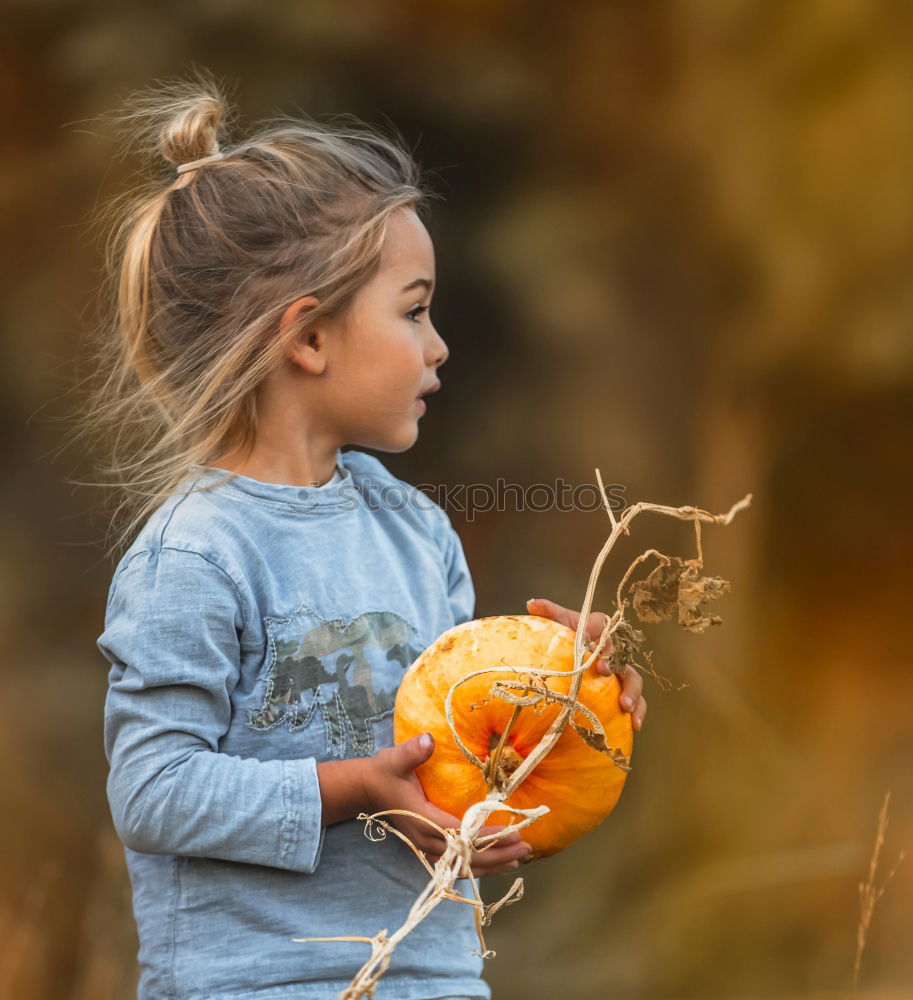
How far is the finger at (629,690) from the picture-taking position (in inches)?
55.7

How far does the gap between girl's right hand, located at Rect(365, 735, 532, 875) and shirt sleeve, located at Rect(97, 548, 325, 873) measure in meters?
0.08

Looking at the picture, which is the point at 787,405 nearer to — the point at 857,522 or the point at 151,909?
the point at 857,522

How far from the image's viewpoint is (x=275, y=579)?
154 centimetres

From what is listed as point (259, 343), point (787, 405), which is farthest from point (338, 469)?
point (787, 405)

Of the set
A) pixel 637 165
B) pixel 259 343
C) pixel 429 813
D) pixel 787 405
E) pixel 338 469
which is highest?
pixel 637 165

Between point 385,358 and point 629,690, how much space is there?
0.57m

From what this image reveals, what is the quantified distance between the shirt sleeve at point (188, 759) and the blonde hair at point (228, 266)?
252mm

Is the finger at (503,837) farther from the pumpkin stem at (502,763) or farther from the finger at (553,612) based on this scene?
the finger at (553,612)

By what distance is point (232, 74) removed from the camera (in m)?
2.86

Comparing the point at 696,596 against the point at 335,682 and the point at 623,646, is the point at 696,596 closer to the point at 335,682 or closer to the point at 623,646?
the point at 623,646

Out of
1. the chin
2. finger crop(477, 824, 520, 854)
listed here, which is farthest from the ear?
finger crop(477, 824, 520, 854)

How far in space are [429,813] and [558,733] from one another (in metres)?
0.17

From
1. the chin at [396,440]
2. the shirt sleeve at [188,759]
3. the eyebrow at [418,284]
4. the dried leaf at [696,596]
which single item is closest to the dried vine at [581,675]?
the dried leaf at [696,596]

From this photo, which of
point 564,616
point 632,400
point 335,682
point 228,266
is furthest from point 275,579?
point 632,400
